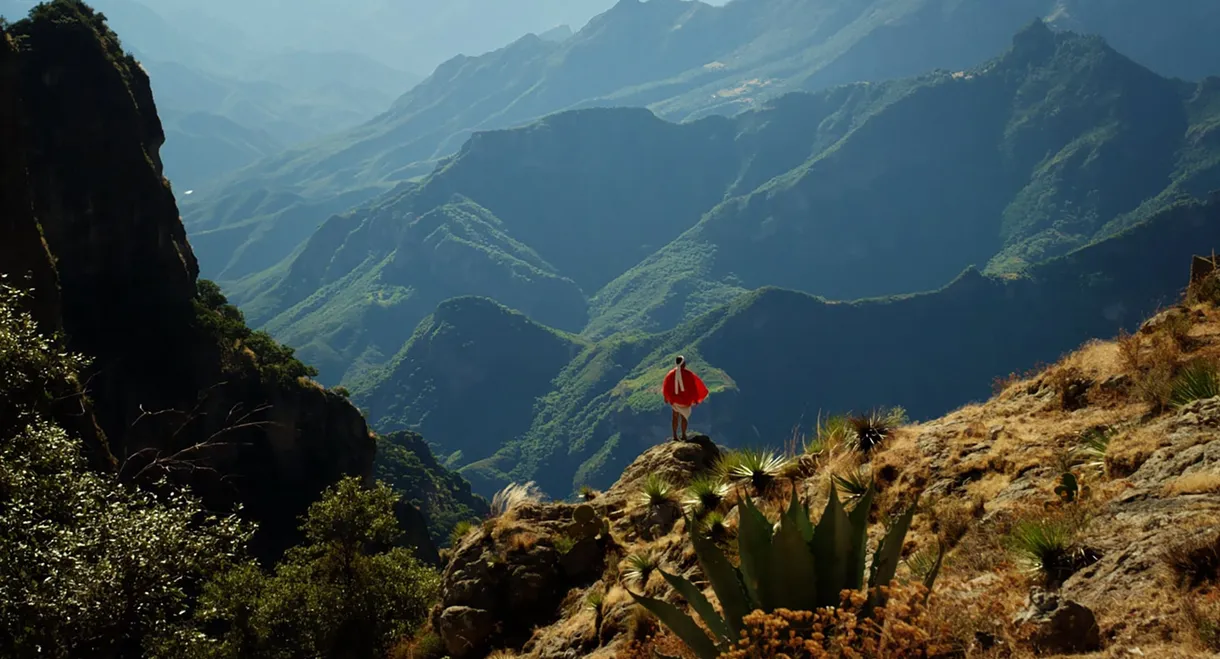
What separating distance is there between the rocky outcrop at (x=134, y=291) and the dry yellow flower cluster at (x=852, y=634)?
51.0 metres

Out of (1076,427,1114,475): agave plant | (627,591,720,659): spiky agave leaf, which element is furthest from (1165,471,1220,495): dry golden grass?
(627,591,720,659): spiky agave leaf

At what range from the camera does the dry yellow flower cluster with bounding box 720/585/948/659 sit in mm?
5293

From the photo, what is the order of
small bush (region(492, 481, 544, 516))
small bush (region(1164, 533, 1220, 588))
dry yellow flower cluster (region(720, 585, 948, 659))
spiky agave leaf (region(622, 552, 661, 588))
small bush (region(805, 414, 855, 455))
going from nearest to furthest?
dry yellow flower cluster (region(720, 585, 948, 659))
small bush (region(1164, 533, 1220, 588))
spiky agave leaf (region(622, 552, 661, 588))
small bush (region(805, 414, 855, 455))
small bush (region(492, 481, 544, 516))

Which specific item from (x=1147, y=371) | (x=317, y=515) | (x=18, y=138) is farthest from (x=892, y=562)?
(x=18, y=138)

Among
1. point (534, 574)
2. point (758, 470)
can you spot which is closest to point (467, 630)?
point (534, 574)

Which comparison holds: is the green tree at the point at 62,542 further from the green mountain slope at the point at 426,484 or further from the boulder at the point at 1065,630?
the green mountain slope at the point at 426,484

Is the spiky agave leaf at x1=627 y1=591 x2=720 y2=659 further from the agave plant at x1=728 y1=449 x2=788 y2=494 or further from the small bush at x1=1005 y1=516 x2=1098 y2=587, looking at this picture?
the agave plant at x1=728 y1=449 x2=788 y2=494

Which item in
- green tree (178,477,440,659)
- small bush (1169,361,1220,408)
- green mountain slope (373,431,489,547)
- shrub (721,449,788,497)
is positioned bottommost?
green mountain slope (373,431,489,547)

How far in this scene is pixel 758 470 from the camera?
41.9 feet

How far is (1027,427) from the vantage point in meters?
10.9

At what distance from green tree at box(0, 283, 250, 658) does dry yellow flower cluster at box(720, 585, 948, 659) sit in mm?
9419

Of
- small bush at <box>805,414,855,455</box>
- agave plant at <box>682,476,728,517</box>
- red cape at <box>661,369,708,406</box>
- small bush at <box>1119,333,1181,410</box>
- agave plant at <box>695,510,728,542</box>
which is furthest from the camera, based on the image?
red cape at <box>661,369,708,406</box>

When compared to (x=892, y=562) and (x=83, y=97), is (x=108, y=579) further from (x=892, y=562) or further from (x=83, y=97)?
(x=83, y=97)

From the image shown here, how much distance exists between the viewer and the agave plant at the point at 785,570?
650cm
